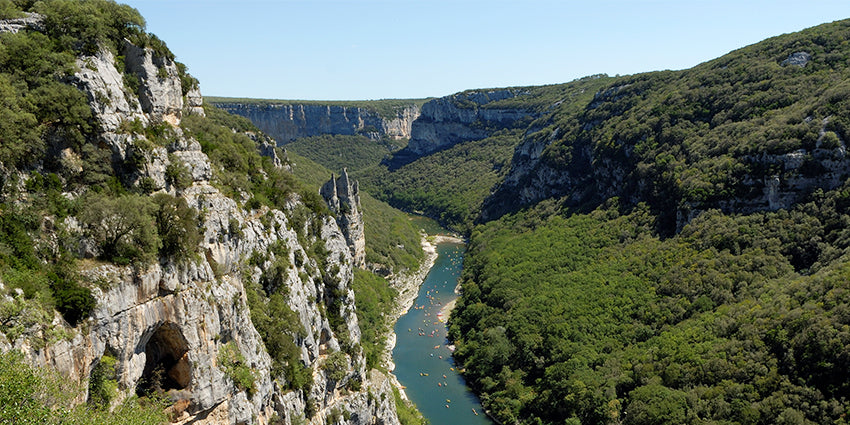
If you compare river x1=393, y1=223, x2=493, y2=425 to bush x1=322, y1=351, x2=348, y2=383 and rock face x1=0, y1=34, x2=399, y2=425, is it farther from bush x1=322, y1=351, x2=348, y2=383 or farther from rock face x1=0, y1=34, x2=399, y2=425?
bush x1=322, y1=351, x2=348, y2=383

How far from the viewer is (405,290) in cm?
8631

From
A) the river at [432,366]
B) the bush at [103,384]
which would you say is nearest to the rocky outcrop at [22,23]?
the bush at [103,384]

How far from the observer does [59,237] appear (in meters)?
17.2

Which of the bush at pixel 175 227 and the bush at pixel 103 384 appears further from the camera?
the bush at pixel 175 227

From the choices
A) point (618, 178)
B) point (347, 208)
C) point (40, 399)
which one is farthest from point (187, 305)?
point (618, 178)

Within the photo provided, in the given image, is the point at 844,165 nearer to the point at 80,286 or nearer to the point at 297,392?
the point at 297,392

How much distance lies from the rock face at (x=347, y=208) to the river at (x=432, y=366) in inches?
520

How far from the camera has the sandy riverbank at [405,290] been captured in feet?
201

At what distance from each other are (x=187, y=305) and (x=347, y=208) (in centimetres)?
4983

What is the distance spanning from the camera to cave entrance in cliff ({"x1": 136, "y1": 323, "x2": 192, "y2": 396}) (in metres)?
19.7

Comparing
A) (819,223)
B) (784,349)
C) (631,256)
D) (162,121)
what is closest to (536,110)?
(631,256)

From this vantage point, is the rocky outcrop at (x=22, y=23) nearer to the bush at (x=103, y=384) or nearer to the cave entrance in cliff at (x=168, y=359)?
the cave entrance in cliff at (x=168, y=359)

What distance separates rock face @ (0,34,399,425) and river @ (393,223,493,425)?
1964 centimetres

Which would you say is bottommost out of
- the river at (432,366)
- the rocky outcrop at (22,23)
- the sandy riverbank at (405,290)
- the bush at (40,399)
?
the river at (432,366)
